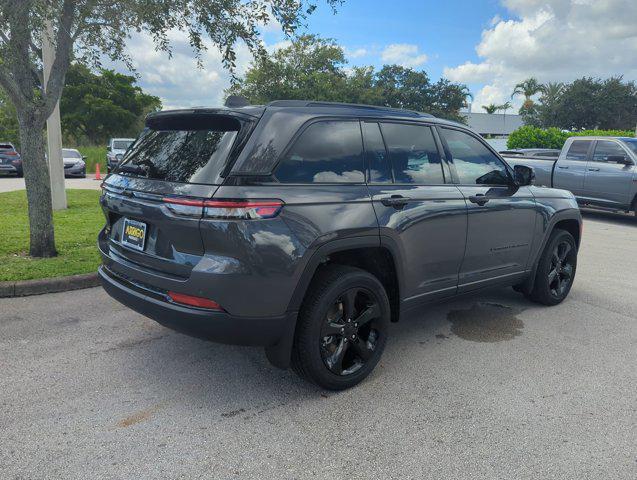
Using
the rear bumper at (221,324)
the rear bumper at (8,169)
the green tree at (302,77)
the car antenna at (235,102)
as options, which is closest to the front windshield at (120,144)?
the rear bumper at (8,169)

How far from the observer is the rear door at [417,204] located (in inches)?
138

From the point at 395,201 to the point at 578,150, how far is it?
1065 centimetres

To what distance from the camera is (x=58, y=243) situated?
278 inches

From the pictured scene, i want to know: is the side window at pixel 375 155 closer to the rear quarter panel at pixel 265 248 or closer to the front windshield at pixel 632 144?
the rear quarter panel at pixel 265 248

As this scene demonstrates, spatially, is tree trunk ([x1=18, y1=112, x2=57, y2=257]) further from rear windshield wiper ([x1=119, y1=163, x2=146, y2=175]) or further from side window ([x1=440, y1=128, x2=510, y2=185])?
side window ([x1=440, y1=128, x2=510, y2=185])

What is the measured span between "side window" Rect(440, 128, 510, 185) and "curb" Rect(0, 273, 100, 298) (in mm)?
3989

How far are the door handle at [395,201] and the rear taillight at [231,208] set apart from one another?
848 mm

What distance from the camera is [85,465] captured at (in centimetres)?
254

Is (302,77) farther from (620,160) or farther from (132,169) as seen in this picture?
(132,169)

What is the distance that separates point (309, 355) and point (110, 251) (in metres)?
1.65

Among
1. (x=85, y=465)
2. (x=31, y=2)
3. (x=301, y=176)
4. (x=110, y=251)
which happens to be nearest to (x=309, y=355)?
(x=301, y=176)

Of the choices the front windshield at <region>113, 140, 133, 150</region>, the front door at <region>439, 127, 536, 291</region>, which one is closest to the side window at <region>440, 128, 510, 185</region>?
the front door at <region>439, 127, 536, 291</region>

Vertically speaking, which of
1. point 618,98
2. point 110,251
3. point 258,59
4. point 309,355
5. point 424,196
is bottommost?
point 309,355

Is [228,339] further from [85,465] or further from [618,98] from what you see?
[618,98]
